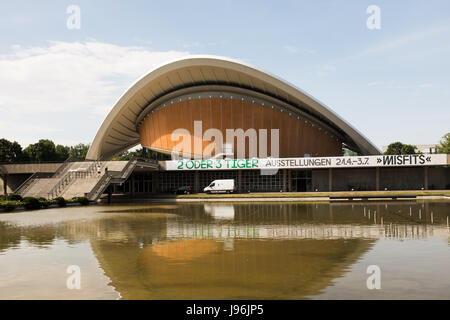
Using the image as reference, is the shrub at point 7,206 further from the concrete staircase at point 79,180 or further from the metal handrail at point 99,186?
the metal handrail at point 99,186

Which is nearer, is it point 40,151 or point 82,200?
point 82,200

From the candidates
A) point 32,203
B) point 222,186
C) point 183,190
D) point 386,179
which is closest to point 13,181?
point 183,190

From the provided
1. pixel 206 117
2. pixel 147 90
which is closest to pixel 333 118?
pixel 206 117

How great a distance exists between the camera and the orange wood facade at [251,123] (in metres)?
59.0

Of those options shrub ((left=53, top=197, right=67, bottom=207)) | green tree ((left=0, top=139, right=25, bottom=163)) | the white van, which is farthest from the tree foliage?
shrub ((left=53, top=197, right=67, bottom=207))

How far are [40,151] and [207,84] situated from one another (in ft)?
209

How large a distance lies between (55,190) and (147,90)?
23418 millimetres

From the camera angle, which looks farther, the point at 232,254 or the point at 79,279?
the point at 232,254

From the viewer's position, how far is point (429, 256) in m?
11.3

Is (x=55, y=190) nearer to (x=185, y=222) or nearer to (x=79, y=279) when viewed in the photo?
(x=185, y=222)

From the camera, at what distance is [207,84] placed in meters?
61.0

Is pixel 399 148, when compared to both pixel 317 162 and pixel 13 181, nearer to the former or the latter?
pixel 317 162

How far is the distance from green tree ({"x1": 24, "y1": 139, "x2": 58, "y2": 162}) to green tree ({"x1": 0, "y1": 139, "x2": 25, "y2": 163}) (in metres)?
2.84


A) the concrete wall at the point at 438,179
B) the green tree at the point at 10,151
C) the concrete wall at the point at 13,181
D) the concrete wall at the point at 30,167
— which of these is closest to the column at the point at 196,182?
the concrete wall at the point at 30,167
